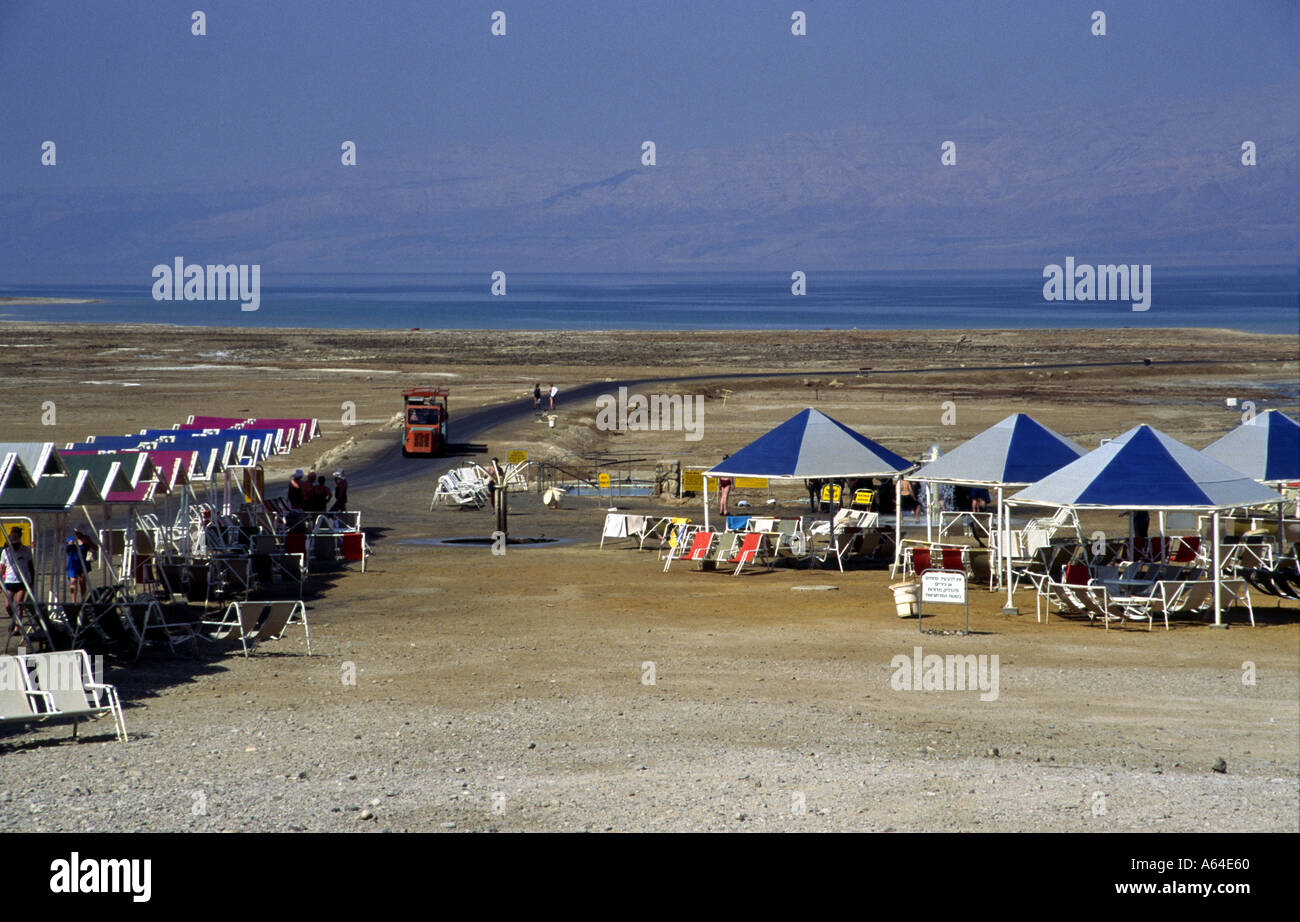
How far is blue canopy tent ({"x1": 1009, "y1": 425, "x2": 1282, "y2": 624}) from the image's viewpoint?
15.8 metres

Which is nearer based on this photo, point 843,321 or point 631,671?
point 631,671

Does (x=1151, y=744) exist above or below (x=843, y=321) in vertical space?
below

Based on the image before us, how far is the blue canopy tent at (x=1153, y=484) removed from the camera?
51.9ft

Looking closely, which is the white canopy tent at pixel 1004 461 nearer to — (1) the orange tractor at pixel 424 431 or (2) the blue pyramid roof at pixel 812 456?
(2) the blue pyramid roof at pixel 812 456

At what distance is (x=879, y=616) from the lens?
1661 centimetres

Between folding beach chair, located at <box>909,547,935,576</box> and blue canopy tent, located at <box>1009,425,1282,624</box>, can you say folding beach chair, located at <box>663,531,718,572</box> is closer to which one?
folding beach chair, located at <box>909,547,935,576</box>

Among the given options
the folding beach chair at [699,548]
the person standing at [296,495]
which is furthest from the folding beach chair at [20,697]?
the person standing at [296,495]

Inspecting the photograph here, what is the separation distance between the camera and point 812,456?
21000mm

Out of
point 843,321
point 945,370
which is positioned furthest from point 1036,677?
point 843,321

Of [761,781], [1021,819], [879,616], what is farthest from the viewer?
[879,616]

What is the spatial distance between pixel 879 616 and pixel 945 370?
2410 inches

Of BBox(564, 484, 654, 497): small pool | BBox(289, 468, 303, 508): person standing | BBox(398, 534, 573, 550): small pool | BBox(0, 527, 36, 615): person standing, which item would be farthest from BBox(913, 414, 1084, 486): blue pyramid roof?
BBox(564, 484, 654, 497): small pool

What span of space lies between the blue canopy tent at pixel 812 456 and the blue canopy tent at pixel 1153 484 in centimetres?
419
